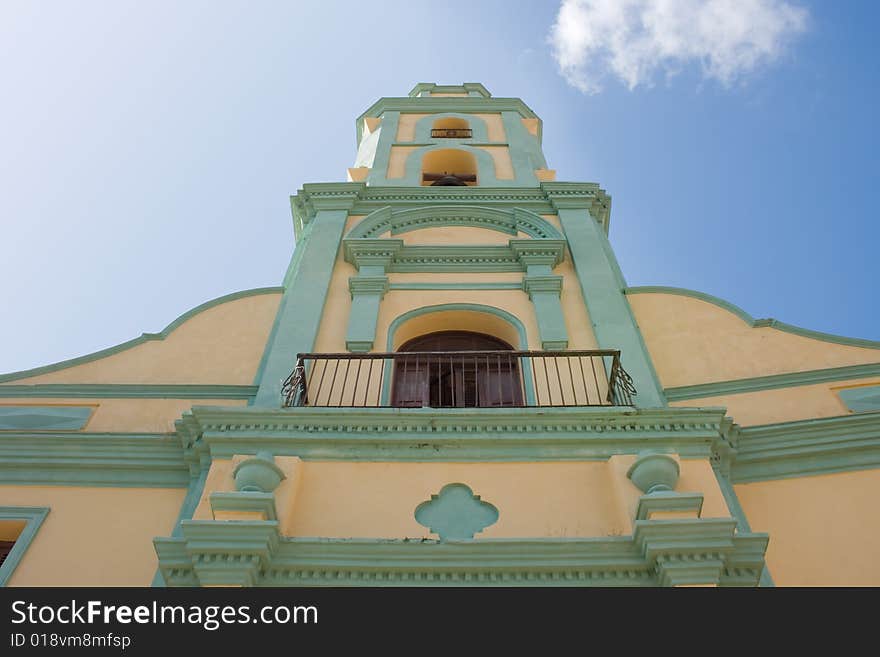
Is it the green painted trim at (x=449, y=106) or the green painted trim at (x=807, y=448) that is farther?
the green painted trim at (x=449, y=106)

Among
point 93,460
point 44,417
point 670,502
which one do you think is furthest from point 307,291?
point 670,502

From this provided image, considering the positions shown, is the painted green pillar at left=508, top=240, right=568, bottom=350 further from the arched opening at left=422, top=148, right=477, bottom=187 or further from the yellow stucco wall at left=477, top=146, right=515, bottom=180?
the arched opening at left=422, top=148, right=477, bottom=187

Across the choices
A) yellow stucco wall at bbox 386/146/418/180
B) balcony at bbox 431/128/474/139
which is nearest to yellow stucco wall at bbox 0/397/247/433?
yellow stucco wall at bbox 386/146/418/180

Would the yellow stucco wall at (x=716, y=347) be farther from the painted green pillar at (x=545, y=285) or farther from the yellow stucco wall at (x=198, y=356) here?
the yellow stucco wall at (x=198, y=356)

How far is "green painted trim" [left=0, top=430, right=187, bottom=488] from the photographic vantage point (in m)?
8.09

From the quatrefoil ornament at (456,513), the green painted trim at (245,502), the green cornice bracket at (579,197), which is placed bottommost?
the green painted trim at (245,502)

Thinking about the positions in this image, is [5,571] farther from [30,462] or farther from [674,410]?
[674,410]

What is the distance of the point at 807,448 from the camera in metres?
8.12

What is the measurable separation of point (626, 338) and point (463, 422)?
116 inches

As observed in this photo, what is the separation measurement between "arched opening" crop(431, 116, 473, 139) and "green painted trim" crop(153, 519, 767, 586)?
42.0 feet

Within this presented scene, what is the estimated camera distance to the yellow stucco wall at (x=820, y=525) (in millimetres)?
6945

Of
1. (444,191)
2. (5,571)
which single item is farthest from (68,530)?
(444,191)

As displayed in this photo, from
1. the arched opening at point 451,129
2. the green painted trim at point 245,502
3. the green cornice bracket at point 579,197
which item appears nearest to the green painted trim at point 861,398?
the green cornice bracket at point 579,197

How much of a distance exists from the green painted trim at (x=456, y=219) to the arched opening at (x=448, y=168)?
2.84 meters
